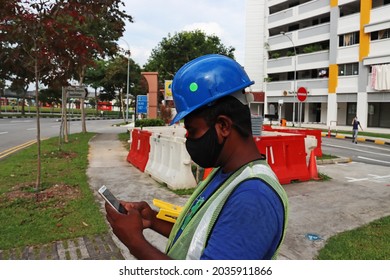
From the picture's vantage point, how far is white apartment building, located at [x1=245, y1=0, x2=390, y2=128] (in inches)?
1121

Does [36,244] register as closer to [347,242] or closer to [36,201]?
[36,201]

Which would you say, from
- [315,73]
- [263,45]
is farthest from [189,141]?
[263,45]

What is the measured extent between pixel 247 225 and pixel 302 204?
203 inches

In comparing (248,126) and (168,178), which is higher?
(248,126)

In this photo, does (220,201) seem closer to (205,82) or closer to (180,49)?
(205,82)

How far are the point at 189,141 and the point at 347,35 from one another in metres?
34.3

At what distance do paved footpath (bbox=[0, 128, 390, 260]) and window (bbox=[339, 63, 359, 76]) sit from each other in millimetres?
22794

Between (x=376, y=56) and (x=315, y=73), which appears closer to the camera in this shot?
(x=376, y=56)

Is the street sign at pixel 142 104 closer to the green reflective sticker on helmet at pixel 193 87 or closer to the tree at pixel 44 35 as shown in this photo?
the tree at pixel 44 35

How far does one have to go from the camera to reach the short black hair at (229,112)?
1.27 m

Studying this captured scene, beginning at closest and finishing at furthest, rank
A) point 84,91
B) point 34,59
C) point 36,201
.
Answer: point 36,201 → point 34,59 → point 84,91

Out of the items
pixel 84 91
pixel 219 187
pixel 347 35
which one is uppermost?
pixel 347 35

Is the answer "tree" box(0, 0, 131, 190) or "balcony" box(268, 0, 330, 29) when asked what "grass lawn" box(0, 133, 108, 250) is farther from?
"balcony" box(268, 0, 330, 29)

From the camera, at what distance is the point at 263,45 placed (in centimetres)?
4462
